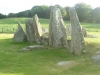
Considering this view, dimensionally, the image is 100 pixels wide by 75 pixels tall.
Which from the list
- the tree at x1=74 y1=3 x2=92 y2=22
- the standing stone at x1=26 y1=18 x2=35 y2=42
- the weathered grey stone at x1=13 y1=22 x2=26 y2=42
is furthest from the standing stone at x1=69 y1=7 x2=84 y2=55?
the tree at x1=74 y1=3 x2=92 y2=22

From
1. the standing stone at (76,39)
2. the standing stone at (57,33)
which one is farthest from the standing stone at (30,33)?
the standing stone at (76,39)

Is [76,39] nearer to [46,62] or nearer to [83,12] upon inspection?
[46,62]

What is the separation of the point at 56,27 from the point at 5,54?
6.99 meters

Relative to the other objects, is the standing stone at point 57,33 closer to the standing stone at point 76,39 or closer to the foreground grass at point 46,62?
the foreground grass at point 46,62

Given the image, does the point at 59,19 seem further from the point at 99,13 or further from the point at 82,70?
the point at 99,13

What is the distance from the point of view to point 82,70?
62.8ft

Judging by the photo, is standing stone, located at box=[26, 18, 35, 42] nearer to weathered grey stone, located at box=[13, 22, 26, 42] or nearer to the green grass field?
weathered grey stone, located at box=[13, 22, 26, 42]

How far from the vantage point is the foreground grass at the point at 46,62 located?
18.9 m

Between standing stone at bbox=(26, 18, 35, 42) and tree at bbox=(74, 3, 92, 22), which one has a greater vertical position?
tree at bbox=(74, 3, 92, 22)

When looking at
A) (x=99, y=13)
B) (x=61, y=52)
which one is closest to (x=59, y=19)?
(x=61, y=52)

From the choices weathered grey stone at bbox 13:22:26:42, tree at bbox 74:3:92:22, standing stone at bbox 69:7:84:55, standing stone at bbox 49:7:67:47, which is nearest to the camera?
standing stone at bbox 69:7:84:55

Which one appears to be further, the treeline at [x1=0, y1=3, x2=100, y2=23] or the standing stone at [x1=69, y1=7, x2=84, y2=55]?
the treeline at [x1=0, y1=3, x2=100, y2=23]

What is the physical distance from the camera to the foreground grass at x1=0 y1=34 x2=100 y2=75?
18.9 meters

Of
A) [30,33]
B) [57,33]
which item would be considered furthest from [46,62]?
[30,33]
